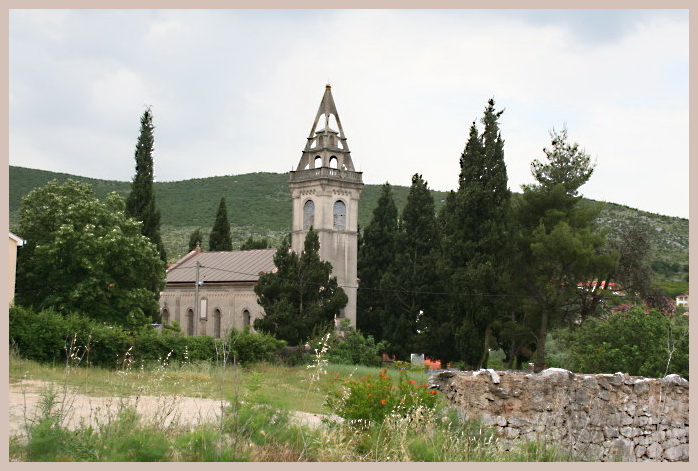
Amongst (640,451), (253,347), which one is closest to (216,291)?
(253,347)

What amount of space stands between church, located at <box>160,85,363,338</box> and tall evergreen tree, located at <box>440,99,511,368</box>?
10.2m

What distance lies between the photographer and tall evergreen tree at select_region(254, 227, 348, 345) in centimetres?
3672

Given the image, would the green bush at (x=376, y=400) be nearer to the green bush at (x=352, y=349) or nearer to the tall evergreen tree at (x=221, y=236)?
the green bush at (x=352, y=349)

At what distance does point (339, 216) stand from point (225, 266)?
8.27 metres

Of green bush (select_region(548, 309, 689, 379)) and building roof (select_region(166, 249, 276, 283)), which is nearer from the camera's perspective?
green bush (select_region(548, 309, 689, 379))

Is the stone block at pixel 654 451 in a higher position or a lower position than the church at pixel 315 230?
lower

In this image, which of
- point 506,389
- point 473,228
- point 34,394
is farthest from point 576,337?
point 34,394

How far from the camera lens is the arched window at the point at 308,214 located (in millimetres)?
47000

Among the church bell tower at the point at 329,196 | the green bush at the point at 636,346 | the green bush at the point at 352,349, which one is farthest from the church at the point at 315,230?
the green bush at the point at 636,346

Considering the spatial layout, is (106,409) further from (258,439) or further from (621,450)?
(621,450)

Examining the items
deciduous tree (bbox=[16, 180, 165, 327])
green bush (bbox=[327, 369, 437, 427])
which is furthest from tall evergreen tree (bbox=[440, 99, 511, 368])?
green bush (bbox=[327, 369, 437, 427])

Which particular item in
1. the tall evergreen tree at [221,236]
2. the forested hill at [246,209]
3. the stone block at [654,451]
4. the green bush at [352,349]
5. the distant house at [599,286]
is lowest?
the green bush at [352,349]

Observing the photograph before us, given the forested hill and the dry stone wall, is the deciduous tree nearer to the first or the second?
the dry stone wall

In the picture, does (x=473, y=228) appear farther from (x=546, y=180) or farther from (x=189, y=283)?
(x=189, y=283)
